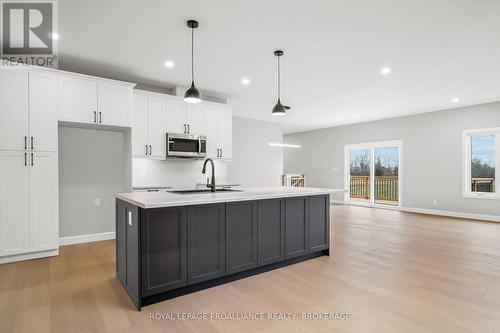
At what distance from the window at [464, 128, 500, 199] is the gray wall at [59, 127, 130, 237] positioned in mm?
7675

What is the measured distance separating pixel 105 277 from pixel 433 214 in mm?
7601

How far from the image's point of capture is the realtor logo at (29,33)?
8.73 ft

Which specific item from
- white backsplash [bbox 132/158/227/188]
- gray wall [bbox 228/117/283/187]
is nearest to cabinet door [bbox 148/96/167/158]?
white backsplash [bbox 132/158/227/188]

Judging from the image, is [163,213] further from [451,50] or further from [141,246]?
[451,50]

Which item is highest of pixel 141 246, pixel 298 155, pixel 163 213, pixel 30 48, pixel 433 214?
pixel 30 48

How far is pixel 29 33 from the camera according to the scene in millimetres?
3084

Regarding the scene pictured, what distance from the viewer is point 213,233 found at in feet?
8.77

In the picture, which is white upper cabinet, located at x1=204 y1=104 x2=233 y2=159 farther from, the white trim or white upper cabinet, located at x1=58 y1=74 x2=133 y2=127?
the white trim

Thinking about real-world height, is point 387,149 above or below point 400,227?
above

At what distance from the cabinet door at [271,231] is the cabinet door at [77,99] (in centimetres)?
289

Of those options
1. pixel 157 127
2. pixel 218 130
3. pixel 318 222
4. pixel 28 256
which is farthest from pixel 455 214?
pixel 28 256

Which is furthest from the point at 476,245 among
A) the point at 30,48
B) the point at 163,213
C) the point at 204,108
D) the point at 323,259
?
the point at 30,48

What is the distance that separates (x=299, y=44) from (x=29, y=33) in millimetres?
3163

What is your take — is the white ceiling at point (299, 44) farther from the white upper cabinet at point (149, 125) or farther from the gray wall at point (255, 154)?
the gray wall at point (255, 154)
